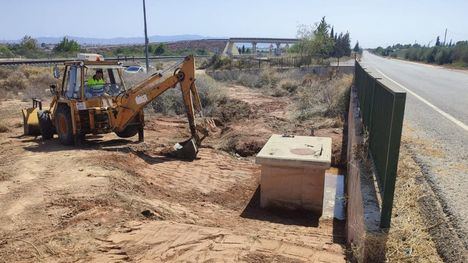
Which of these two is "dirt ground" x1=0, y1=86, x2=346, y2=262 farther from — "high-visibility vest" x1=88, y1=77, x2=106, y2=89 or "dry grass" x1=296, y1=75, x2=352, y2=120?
"dry grass" x1=296, y1=75, x2=352, y2=120

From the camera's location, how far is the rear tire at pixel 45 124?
13.3m

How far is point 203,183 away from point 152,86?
3.39 metres

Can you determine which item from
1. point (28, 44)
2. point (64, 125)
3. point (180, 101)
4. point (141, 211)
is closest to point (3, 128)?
point (64, 125)

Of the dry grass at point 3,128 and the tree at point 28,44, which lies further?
the tree at point 28,44

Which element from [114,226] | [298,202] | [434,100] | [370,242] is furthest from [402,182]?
[434,100]

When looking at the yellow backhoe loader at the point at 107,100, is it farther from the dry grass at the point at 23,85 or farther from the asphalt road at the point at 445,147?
the dry grass at the point at 23,85

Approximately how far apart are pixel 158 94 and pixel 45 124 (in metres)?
4.27

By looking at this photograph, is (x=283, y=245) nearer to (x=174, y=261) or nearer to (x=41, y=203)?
(x=174, y=261)

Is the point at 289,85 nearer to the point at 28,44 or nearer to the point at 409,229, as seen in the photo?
the point at 409,229

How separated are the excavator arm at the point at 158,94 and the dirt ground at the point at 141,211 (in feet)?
3.08

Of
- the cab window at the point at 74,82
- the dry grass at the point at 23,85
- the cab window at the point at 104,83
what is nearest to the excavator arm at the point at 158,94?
the cab window at the point at 104,83

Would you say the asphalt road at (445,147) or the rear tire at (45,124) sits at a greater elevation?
the asphalt road at (445,147)

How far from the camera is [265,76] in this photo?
31.4 m

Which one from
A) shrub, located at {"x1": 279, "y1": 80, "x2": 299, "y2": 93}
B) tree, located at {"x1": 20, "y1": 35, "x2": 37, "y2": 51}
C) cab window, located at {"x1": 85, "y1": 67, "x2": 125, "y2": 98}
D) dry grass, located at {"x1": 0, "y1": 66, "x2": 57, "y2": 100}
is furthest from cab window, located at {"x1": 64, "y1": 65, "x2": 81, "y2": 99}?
tree, located at {"x1": 20, "y1": 35, "x2": 37, "y2": 51}
